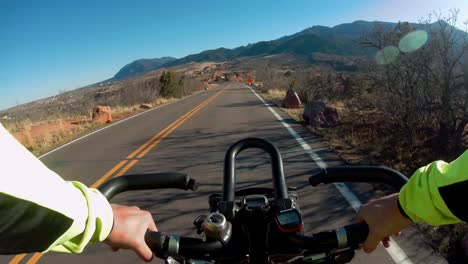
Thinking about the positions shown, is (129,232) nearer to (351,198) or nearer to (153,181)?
(153,181)

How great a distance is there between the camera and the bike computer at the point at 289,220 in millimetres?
1480

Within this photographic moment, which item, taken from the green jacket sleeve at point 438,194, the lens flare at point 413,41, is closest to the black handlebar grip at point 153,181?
the green jacket sleeve at point 438,194

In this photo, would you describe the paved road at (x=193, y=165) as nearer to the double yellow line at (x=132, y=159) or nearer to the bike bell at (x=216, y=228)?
the double yellow line at (x=132, y=159)

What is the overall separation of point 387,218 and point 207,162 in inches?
305

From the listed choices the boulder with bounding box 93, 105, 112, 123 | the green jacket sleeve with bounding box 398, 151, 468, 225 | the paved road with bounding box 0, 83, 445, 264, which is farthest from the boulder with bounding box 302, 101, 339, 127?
the green jacket sleeve with bounding box 398, 151, 468, 225

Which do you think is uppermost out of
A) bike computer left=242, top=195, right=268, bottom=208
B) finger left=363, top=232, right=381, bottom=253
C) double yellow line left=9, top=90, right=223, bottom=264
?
bike computer left=242, top=195, right=268, bottom=208

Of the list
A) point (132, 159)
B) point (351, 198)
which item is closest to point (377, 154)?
point (351, 198)

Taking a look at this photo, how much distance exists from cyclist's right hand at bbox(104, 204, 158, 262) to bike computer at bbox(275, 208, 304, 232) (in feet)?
1.43

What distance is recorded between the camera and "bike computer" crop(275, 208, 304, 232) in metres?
1.48

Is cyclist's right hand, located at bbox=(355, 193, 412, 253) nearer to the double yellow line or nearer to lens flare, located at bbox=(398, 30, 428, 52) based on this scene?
the double yellow line

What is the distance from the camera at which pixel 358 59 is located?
49.6ft

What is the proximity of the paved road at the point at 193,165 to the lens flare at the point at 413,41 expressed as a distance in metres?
3.33

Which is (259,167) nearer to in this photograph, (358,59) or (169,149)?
(169,149)

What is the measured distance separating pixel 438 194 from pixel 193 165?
306 inches
